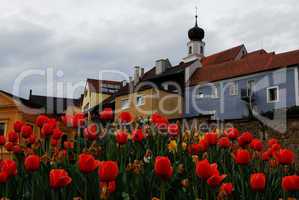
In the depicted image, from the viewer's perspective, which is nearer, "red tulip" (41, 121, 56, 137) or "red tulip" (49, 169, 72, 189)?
"red tulip" (49, 169, 72, 189)

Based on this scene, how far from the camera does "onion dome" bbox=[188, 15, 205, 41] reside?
50303mm

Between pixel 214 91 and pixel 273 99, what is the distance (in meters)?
4.86

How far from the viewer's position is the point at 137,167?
97.7 inches

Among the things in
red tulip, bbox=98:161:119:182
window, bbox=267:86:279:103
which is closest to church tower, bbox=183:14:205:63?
window, bbox=267:86:279:103

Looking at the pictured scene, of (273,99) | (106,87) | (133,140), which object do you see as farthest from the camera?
(106,87)

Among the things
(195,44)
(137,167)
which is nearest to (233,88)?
(195,44)

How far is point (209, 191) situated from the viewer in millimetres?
2406

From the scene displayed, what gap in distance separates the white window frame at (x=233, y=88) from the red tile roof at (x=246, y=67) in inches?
21.2

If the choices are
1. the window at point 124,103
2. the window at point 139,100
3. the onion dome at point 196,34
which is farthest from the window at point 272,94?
the onion dome at point 196,34

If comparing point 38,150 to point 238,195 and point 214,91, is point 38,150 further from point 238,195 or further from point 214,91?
point 214,91

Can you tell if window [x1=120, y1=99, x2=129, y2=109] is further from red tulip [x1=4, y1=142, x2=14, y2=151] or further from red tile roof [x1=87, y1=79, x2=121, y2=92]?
red tulip [x1=4, y1=142, x2=14, y2=151]

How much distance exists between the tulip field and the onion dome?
47.0 meters

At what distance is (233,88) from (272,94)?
10.2 ft

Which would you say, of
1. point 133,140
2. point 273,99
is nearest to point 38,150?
point 133,140
